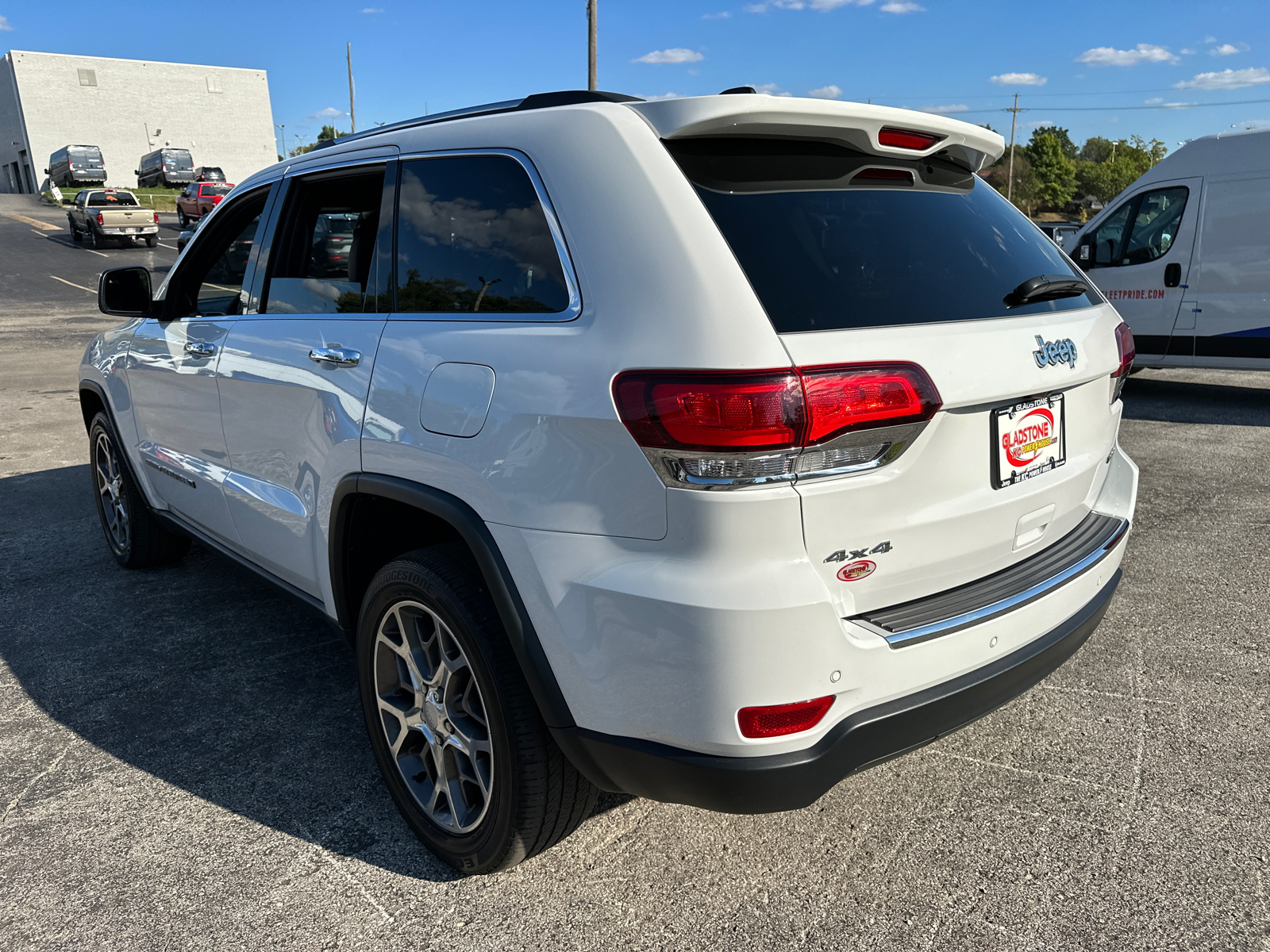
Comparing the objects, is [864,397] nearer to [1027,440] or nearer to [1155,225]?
[1027,440]

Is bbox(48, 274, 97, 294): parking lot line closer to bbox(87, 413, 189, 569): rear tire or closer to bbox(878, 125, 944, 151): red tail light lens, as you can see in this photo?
bbox(87, 413, 189, 569): rear tire

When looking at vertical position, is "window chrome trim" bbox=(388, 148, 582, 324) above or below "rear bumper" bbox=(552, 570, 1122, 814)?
above

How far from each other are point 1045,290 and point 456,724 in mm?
1889

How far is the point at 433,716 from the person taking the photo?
2.61 metres

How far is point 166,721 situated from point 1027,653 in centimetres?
282

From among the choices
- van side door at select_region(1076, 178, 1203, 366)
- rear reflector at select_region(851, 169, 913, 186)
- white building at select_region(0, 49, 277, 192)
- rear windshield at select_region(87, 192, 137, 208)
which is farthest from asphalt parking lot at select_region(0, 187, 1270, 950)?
white building at select_region(0, 49, 277, 192)

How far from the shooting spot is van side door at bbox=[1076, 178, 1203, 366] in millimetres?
9055

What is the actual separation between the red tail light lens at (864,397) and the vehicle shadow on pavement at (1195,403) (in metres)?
7.37

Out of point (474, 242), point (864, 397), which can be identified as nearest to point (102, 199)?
point (474, 242)

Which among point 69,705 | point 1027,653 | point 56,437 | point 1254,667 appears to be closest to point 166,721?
point 69,705

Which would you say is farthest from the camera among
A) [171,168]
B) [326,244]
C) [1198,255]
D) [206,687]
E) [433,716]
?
[171,168]

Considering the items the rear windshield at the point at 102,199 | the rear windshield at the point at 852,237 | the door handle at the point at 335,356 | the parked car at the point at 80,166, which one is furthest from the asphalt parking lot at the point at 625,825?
the parked car at the point at 80,166

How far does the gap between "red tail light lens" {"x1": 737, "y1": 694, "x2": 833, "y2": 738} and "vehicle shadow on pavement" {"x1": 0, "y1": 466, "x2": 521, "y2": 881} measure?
1087mm

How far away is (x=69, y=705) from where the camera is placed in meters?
3.51
